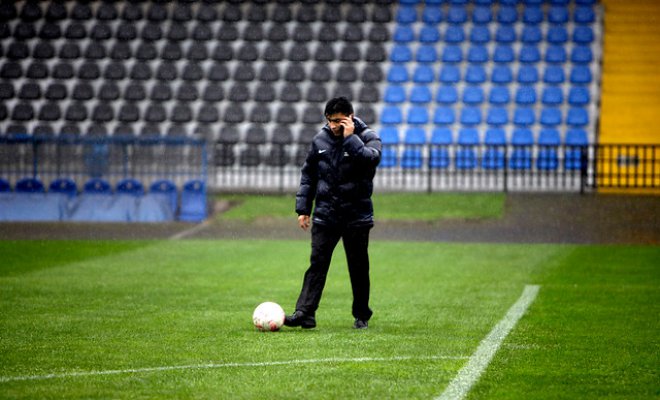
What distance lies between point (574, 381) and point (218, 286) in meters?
7.52

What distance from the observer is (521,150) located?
3091cm

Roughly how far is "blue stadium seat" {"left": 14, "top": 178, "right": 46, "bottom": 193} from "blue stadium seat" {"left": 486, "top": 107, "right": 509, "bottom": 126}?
44.0ft

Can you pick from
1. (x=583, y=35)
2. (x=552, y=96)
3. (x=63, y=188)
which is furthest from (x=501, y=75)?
(x=63, y=188)

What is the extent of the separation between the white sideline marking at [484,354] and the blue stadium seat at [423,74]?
74.1 feet

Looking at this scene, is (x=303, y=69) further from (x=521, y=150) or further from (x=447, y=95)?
(x=521, y=150)

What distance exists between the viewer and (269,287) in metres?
14.9

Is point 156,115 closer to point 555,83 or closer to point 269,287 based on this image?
point 555,83

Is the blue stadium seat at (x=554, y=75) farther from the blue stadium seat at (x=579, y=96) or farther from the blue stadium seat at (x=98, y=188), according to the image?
the blue stadium seat at (x=98, y=188)

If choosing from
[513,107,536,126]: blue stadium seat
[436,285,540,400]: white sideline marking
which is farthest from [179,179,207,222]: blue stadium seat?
[436,285,540,400]: white sideline marking

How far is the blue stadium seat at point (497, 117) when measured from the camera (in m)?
34.1

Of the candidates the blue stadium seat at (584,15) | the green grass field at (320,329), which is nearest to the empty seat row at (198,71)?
the blue stadium seat at (584,15)

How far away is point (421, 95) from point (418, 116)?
96 cm

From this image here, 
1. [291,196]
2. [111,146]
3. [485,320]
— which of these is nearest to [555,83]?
[291,196]

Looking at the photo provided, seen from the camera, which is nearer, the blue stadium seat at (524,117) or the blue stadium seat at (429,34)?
the blue stadium seat at (524,117)
